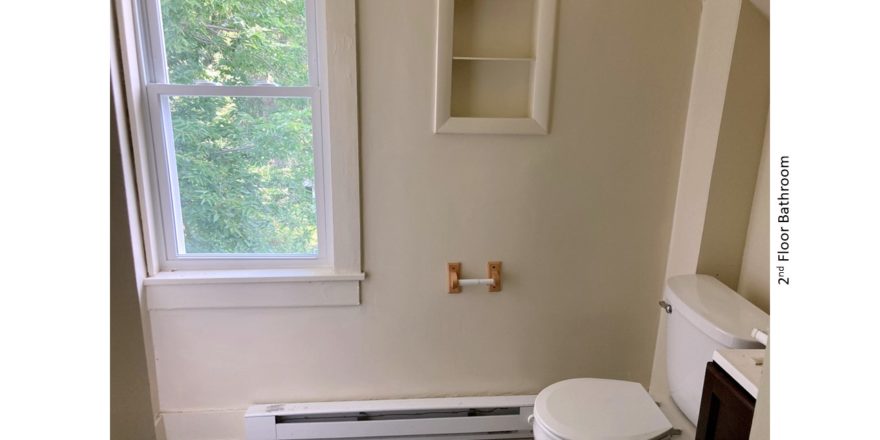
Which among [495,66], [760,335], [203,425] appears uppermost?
[495,66]

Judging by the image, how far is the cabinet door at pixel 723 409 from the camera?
40.0 inches

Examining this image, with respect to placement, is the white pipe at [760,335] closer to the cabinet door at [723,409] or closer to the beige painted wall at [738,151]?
the cabinet door at [723,409]

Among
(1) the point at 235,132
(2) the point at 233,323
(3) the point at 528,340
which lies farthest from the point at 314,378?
(1) the point at 235,132

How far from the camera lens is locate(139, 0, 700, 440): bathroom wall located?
1580mm

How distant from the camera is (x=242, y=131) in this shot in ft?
5.39

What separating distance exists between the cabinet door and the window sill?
1074 millimetres

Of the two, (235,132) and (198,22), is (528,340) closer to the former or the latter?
(235,132)

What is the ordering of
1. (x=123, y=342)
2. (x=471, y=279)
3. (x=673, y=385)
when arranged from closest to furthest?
(x=123, y=342)
(x=673, y=385)
(x=471, y=279)

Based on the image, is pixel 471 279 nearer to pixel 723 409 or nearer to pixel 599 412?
pixel 599 412

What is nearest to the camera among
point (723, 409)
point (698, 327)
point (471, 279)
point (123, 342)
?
point (123, 342)

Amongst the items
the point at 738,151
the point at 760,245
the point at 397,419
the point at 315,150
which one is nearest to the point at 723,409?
the point at 760,245

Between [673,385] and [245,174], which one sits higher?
[245,174]

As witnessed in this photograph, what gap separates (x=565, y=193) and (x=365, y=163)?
0.68 metres

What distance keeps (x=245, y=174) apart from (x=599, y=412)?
134 cm
